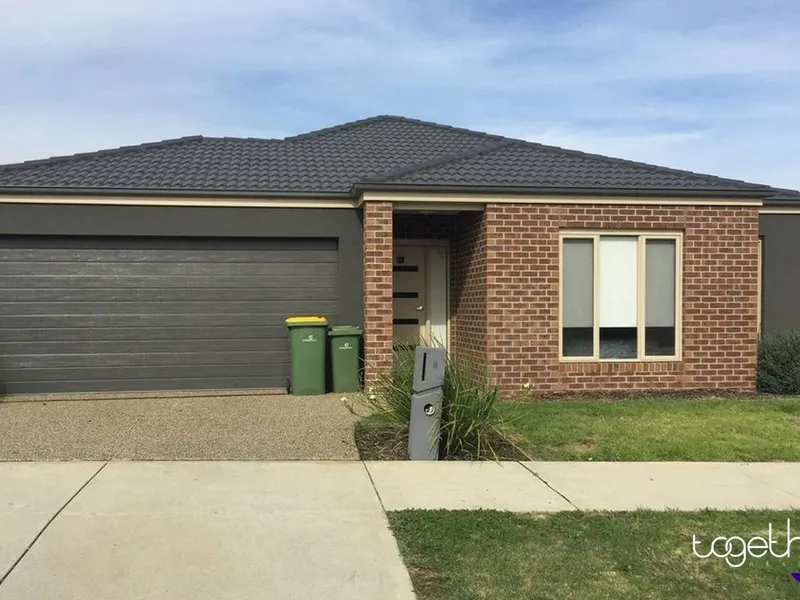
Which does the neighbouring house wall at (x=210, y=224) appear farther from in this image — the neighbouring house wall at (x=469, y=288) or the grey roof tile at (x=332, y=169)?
the neighbouring house wall at (x=469, y=288)

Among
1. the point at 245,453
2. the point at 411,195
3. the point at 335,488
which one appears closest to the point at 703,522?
the point at 335,488

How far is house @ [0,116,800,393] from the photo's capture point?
35.7 feet

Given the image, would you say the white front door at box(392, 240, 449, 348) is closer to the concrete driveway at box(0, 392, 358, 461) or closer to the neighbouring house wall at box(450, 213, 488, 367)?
the neighbouring house wall at box(450, 213, 488, 367)

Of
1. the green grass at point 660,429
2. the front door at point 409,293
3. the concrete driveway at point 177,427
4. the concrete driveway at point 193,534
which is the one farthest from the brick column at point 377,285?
the concrete driveway at point 193,534

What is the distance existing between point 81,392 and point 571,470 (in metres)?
7.61

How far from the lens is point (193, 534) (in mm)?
5012

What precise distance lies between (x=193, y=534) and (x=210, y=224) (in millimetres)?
6945

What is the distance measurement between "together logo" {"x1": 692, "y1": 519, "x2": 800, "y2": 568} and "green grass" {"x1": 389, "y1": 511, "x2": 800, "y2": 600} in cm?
4

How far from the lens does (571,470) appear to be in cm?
688

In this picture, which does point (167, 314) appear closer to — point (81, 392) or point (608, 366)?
point (81, 392)

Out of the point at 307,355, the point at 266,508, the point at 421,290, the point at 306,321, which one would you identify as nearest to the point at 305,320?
the point at 306,321

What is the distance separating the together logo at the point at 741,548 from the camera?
477 centimetres

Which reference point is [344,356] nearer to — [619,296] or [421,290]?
[421,290]

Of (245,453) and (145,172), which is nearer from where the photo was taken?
(245,453)
